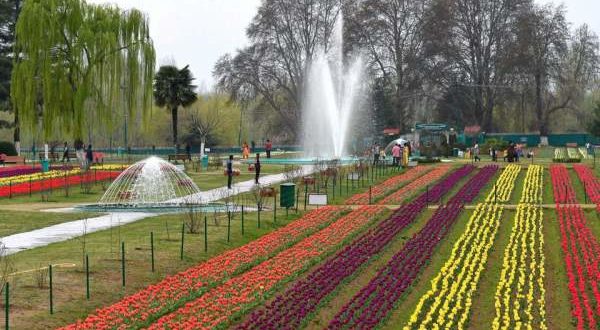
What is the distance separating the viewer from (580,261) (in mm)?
21703

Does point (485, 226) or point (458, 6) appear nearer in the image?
point (485, 226)

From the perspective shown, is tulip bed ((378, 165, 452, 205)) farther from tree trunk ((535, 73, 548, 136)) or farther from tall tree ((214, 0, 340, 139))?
tree trunk ((535, 73, 548, 136))

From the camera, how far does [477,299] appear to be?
1791 centimetres

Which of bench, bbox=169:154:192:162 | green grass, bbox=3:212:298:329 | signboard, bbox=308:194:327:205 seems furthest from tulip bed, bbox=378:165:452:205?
bench, bbox=169:154:192:162

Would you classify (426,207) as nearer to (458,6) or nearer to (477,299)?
(477,299)

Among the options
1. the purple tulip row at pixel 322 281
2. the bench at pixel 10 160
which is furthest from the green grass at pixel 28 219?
the bench at pixel 10 160

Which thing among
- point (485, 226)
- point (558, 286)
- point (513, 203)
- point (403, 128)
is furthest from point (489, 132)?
point (558, 286)

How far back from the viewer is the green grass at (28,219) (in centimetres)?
2764

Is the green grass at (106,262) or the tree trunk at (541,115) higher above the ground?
the tree trunk at (541,115)

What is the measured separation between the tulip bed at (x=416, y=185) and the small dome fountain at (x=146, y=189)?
7.93 m

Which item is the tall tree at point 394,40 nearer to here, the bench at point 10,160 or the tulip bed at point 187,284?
the bench at point 10,160

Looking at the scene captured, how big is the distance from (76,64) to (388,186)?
19.5 m

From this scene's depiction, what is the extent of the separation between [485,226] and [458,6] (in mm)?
59800

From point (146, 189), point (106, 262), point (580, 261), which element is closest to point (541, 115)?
point (146, 189)
